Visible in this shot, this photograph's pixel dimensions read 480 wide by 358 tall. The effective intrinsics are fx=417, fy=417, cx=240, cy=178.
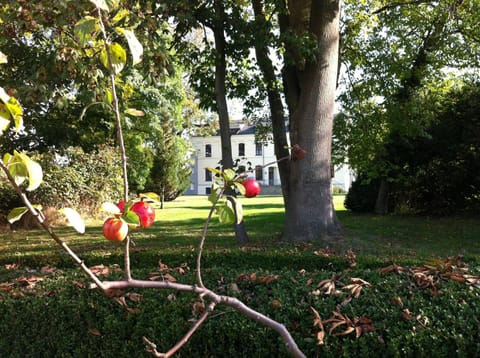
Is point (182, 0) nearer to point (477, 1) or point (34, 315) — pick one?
point (34, 315)

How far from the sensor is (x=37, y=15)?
5.31m

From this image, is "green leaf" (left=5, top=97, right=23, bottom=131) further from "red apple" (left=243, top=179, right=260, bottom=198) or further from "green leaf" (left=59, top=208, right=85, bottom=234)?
"red apple" (left=243, top=179, right=260, bottom=198)

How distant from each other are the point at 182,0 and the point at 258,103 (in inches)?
141

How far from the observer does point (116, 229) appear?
119 centimetres

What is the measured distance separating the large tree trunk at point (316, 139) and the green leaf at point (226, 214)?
5.70 metres

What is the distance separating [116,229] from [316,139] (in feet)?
19.9

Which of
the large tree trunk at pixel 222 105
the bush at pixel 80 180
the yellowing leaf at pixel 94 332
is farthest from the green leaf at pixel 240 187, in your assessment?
the bush at pixel 80 180

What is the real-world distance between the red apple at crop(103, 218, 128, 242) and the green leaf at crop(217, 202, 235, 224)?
0.29 metres

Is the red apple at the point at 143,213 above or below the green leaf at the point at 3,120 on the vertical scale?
below

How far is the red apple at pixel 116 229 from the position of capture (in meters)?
1.19

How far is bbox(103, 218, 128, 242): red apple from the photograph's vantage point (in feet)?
3.89

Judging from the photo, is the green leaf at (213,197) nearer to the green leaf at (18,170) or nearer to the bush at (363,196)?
the green leaf at (18,170)

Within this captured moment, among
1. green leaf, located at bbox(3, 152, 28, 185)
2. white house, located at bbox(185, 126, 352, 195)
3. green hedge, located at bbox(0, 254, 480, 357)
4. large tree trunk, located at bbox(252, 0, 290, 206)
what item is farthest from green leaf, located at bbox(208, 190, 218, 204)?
white house, located at bbox(185, 126, 352, 195)

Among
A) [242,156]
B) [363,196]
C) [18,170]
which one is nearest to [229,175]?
[18,170]
